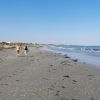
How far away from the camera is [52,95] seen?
31.8 feet

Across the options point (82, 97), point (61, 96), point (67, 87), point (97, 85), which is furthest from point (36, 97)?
point (97, 85)

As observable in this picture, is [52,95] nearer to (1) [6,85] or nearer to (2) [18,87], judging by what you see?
(2) [18,87]

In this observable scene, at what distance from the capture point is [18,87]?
1112 cm

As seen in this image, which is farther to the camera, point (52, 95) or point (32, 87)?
point (32, 87)

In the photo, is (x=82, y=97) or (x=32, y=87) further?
(x=32, y=87)

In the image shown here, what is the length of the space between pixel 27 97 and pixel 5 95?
32.9 inches

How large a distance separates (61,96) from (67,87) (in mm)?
1944

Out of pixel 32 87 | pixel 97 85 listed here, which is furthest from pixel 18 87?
pixel 97 85

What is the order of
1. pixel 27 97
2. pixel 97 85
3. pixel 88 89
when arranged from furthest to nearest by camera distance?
pixel 97 85 → pixel 88 89 → pixel 27 97

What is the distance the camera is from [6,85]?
1159 cm

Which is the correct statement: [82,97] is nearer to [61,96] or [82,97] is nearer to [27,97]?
[61,96]

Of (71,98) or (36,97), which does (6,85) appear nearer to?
(36,97)

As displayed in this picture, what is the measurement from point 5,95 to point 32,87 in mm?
1966

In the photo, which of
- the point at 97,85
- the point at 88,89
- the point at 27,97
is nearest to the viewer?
the point at 27,97
